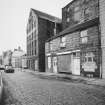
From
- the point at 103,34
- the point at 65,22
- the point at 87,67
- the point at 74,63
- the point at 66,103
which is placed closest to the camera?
the point at 66,103

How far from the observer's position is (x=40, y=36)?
2759 centimetres

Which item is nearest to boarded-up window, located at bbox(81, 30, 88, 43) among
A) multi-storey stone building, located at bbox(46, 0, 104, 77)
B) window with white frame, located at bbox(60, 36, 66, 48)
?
multi-storey stone building, located at bbox(46, 0, 104, 77)

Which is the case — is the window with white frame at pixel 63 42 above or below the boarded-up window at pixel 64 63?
above

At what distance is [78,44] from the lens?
1636cm

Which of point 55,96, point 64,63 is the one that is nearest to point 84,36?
point 64,63

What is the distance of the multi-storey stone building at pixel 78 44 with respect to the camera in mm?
13812

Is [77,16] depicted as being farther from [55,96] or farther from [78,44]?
[55,96]

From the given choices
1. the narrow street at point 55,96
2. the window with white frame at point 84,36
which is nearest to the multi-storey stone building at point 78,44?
the window with white frame at point 84,36

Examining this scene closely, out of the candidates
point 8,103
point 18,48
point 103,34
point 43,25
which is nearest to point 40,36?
point 43,25

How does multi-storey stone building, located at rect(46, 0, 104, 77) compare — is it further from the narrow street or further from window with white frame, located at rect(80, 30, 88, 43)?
the narrow street

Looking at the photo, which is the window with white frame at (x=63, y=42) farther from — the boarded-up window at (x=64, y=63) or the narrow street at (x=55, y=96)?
the narrow street at (x=55, y=96)

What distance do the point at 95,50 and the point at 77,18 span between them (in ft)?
39.4

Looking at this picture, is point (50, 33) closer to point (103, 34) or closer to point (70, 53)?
point (70, 53)

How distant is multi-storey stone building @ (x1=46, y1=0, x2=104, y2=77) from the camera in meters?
13.8
